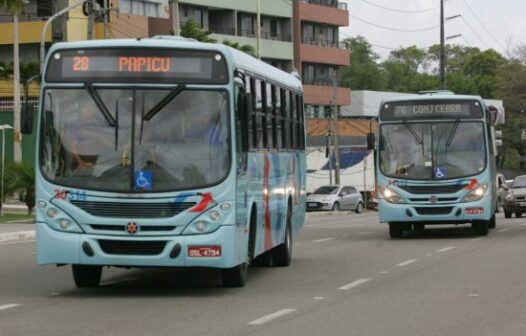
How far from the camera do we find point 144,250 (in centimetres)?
1326

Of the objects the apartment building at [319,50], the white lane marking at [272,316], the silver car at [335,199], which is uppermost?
the apartment building at [319,50]

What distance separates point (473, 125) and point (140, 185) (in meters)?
14.1

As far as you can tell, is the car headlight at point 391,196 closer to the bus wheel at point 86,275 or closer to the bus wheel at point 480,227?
the bus wheel at point 480,227

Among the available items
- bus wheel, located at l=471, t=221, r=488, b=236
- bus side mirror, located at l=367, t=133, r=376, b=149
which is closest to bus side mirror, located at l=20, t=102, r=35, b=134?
bus side mirror, located at l=367, t=133, r=376, b=149

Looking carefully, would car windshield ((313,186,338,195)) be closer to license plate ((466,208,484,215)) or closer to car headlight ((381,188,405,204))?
car headlight ((381,188,405,204))

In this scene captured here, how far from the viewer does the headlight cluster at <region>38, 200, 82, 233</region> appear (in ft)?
43.7

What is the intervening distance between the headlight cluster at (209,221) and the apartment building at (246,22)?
54049 mm

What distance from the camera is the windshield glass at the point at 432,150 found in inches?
997

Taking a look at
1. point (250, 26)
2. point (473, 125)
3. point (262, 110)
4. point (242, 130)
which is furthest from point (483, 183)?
point (250, 26)

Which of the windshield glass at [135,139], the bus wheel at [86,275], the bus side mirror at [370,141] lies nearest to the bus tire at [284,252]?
the bus wheel at [86,275]


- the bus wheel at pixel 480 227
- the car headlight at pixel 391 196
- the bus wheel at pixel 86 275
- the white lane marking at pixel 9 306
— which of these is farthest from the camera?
the bus wheel at pixel 480 227

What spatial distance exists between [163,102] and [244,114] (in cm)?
113

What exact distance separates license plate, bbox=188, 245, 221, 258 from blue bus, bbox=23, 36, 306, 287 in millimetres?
14

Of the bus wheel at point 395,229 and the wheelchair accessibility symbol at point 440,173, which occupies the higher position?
the wheelchair accessibility symbol at point 440,173
